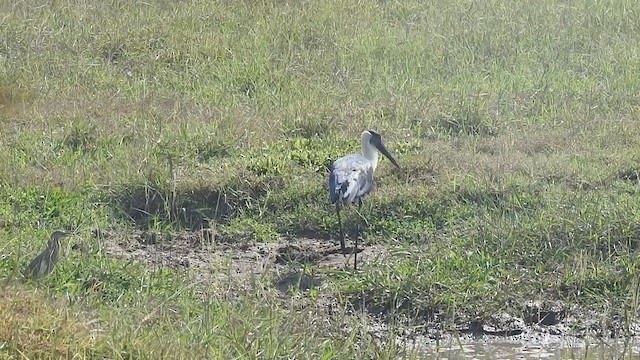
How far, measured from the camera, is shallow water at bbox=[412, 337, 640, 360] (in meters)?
5.84

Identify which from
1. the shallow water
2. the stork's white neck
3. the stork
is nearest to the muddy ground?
the shallow water

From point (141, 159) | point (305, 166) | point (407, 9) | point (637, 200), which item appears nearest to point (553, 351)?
point (637, 200)

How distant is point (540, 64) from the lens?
10.2 m

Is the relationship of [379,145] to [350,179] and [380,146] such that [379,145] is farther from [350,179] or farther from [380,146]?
[350,179]

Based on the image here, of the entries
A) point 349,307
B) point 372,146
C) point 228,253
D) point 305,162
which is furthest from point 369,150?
point 349,307

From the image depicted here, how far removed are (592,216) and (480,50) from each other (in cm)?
352

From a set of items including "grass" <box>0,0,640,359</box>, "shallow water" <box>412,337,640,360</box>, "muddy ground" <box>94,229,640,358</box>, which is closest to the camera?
"grass" <box>0,0,640,359</box>

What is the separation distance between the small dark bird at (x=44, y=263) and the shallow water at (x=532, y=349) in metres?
1.75

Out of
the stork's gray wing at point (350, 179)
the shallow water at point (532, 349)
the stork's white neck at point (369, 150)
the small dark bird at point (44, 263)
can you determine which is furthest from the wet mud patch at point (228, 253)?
the shallow water at point (532, 349)

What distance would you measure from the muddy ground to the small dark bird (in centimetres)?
77

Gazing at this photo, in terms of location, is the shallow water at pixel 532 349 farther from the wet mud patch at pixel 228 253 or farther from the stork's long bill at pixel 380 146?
the stork's long bill at pixel 380 146

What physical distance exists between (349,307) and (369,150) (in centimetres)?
165

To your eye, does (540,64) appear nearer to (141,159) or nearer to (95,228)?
(141,159)

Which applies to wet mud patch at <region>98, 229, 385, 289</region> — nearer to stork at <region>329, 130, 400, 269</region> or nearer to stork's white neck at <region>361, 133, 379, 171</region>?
stork at <region>329, 130, 400, 269</region>
